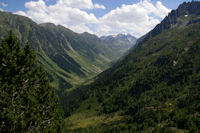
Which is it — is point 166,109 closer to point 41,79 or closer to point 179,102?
point 179,102

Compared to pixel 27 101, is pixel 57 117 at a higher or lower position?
lower

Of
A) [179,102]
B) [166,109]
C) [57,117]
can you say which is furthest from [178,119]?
[57,117]

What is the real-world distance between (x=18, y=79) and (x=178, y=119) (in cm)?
15059

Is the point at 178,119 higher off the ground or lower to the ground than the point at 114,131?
higher

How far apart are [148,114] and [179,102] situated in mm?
39150

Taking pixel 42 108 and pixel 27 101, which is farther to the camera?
pixel 42 108

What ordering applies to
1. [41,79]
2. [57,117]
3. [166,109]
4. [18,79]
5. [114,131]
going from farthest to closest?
[166,109] → [114,131] → [57,117] → [41,79] → [18,79]

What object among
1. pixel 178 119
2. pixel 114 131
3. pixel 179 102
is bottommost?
pixel 114 131

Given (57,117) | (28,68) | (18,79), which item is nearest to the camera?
(18,79)

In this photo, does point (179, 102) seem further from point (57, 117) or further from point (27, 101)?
point (27, 101)

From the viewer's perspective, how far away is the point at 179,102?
643 feet

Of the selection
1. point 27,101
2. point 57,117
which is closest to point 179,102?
point 57,117

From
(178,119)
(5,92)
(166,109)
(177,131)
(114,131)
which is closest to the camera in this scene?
(5,92)

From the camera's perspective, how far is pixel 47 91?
42.0 meters
